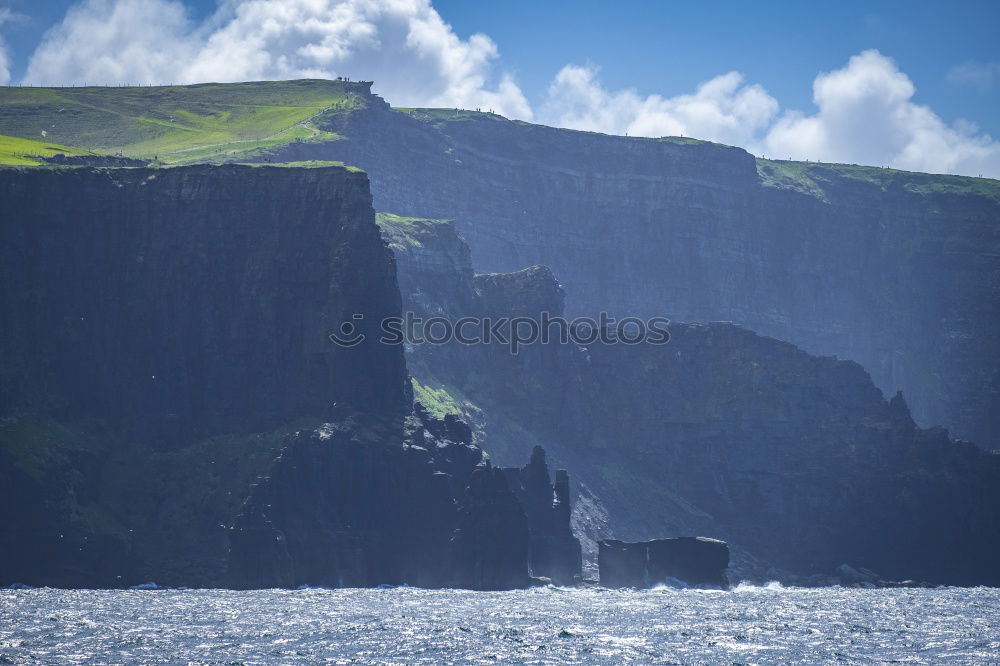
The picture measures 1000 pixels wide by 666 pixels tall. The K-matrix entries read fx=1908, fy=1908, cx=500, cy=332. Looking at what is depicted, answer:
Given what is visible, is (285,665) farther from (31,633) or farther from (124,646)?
(31,633)

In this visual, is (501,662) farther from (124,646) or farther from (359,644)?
(124,646)

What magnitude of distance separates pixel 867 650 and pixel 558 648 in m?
32.4

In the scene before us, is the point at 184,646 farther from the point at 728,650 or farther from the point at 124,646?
the point at 728,650

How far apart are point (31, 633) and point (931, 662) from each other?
89758mm

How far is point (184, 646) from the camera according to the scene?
614 ft

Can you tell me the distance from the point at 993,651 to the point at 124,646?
8836 centimetres

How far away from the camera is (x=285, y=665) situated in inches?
6929

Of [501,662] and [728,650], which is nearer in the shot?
[501,662]

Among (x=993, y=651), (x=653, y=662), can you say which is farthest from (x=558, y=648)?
(x=993, y=651)

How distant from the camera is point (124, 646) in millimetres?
184625

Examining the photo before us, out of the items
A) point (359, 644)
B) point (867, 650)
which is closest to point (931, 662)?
point (867, 650)

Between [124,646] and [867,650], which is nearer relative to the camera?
[124,646]

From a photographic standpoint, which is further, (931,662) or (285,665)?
(931,662)

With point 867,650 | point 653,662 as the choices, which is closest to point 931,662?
point 867,650
